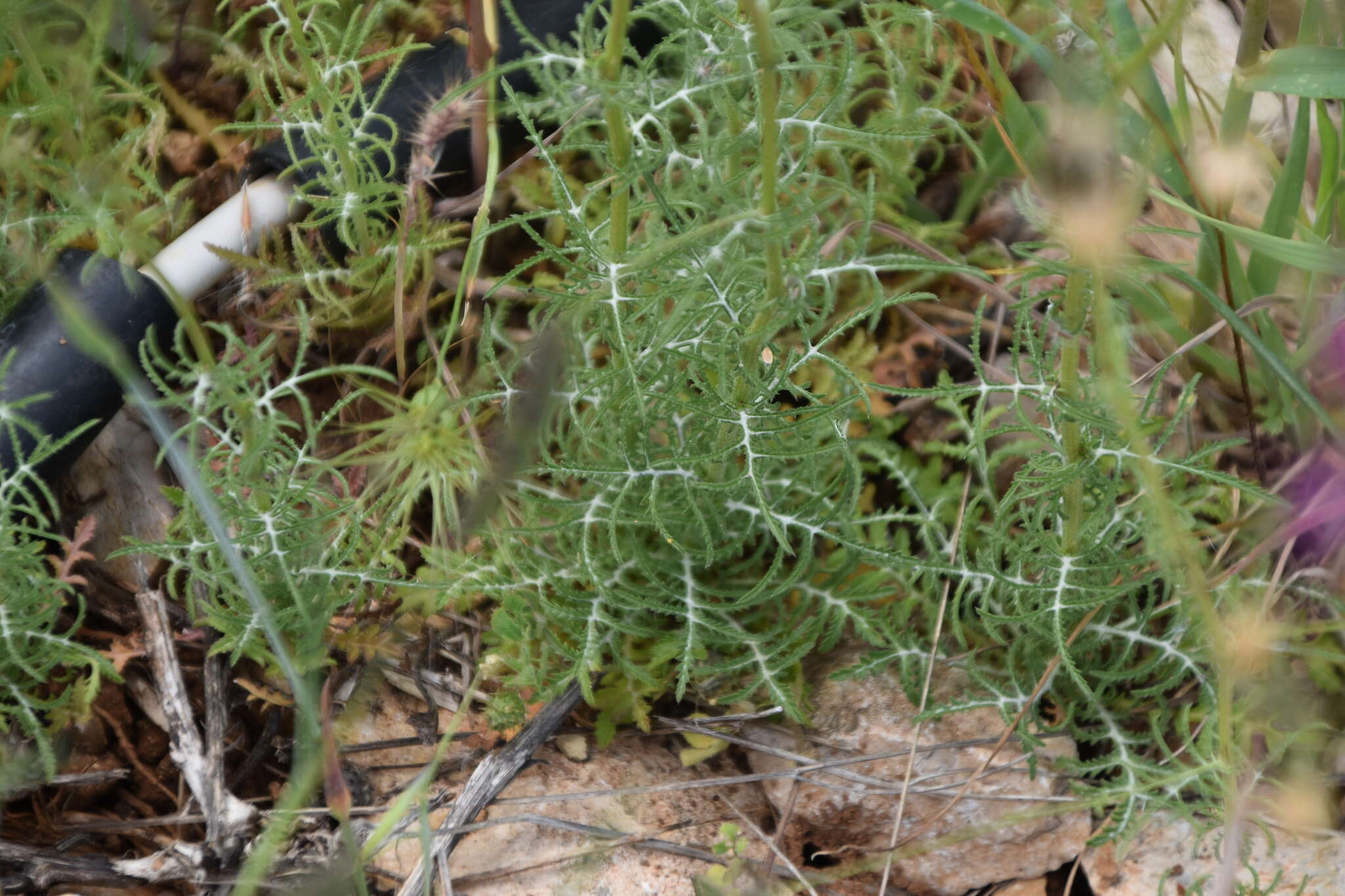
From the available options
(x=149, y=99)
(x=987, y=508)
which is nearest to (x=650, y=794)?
(x=987, y=508)

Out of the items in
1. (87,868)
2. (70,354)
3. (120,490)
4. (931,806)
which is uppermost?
(70,354)

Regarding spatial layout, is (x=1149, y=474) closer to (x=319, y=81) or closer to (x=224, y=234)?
(x=319, y=81)

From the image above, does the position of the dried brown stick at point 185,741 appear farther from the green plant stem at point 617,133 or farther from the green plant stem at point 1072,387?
the green plant stem at point 1072,387

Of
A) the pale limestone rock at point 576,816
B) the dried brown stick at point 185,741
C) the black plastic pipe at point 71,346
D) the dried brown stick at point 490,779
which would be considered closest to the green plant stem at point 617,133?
the black plastic pipe at point 71,346

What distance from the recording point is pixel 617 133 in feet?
4.01

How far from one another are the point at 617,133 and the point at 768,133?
0.84ft

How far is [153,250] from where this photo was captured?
79.4 inches

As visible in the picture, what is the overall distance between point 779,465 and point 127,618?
1.24 m

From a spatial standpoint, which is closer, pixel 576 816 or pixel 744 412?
pixel 744 412

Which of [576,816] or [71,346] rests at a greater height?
[71,346]

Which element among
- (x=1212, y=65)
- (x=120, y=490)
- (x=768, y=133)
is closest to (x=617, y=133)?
(x=768, y=133)

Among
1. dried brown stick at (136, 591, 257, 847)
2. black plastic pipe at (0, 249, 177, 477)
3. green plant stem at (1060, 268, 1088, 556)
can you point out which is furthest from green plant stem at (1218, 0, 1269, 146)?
dried brown stick at (136, 591, 257, 847)

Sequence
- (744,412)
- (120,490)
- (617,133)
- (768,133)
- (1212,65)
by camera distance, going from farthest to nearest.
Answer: (1212,65) → (120,490) → (744,412) → (617,133) → (768,133)

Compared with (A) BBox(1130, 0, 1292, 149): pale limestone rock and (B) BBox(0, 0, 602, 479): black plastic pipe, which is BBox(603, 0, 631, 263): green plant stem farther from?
(A) BBox(1130, 0, 1292, 149): pale limestone rock
